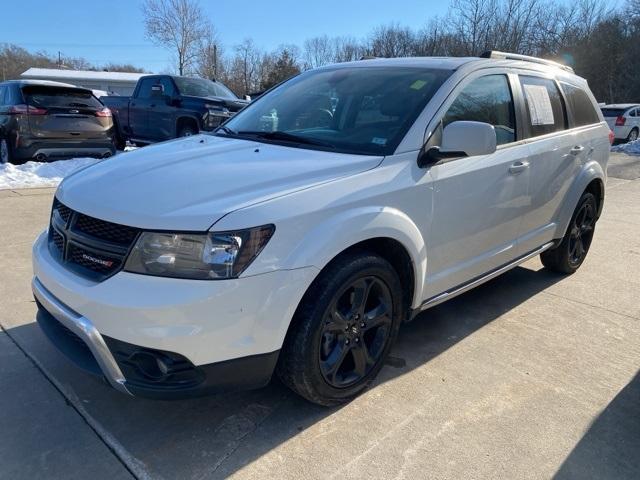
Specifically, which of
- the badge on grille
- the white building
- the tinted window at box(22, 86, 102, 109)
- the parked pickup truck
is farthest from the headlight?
the white building

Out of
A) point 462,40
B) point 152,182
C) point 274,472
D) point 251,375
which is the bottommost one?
point 274,472

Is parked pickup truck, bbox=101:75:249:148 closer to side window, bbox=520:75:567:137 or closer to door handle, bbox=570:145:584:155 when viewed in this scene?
side window, bbox=520:75:567:137

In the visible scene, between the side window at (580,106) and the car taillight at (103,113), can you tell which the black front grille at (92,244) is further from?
the car taillight at (103,113)

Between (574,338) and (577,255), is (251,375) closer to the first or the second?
(574,338)

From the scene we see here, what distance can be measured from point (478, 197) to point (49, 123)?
767cm

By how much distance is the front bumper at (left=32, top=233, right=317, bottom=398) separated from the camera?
2125 mm

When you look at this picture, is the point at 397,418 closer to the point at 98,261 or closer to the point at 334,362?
the point at 334,362

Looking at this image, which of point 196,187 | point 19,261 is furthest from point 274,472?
point 19,261

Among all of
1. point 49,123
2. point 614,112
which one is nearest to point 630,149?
point 614,112

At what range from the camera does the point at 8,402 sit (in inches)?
107

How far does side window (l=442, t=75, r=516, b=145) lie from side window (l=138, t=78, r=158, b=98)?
30.6 feet

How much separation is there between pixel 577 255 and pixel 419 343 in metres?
2.34

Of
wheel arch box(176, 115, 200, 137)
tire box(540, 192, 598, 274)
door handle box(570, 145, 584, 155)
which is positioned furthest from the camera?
wheel arch box(176, 115, 200, 137)

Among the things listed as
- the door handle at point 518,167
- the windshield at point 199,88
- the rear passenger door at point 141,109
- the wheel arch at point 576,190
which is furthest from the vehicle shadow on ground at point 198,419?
the rear passenger door at point 141,109
